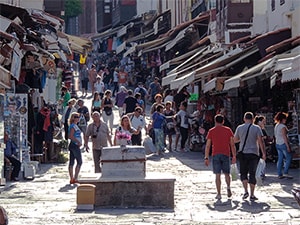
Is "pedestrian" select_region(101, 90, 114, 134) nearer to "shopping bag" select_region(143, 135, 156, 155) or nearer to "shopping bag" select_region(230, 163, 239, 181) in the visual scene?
"shopping bag" select_region(143, 135, 156, 155)

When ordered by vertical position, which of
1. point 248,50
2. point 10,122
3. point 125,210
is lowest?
point 125,210

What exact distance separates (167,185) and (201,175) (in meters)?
5.12

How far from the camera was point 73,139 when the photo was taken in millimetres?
20203

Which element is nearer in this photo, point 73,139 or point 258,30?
point 73,139

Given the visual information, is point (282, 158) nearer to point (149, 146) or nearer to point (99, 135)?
point (99, 135)

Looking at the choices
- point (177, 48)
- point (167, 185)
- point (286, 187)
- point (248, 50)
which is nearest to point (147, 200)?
point (167, 185)

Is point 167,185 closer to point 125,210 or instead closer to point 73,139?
point 125,210

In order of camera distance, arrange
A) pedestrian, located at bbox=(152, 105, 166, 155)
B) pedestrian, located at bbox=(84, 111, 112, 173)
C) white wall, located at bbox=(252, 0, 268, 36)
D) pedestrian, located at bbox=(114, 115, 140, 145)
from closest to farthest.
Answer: pedestrian, located at bbox=(114, 115, 140, 145) < pedestrian, located at bbox=(84, 111, 112, 173) < pedestrian, located at bbox=(152, 105, 166, 155) < white wall, located at bbox=(252, 0, 268, 36)

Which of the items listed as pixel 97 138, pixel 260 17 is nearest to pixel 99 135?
pixel 97 138

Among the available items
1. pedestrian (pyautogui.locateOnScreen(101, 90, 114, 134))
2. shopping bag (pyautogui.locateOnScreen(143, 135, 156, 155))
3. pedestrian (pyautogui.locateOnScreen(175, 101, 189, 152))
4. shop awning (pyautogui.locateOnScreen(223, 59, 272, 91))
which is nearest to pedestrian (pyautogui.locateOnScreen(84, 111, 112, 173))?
shop awning (pyautogui.locateOnScreen(223, 59, 272, 91))

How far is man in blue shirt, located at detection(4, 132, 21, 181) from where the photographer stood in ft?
68.3

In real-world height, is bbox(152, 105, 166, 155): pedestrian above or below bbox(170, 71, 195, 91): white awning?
below

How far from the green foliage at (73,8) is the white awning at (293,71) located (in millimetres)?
77287

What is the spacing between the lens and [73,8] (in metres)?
98.8
